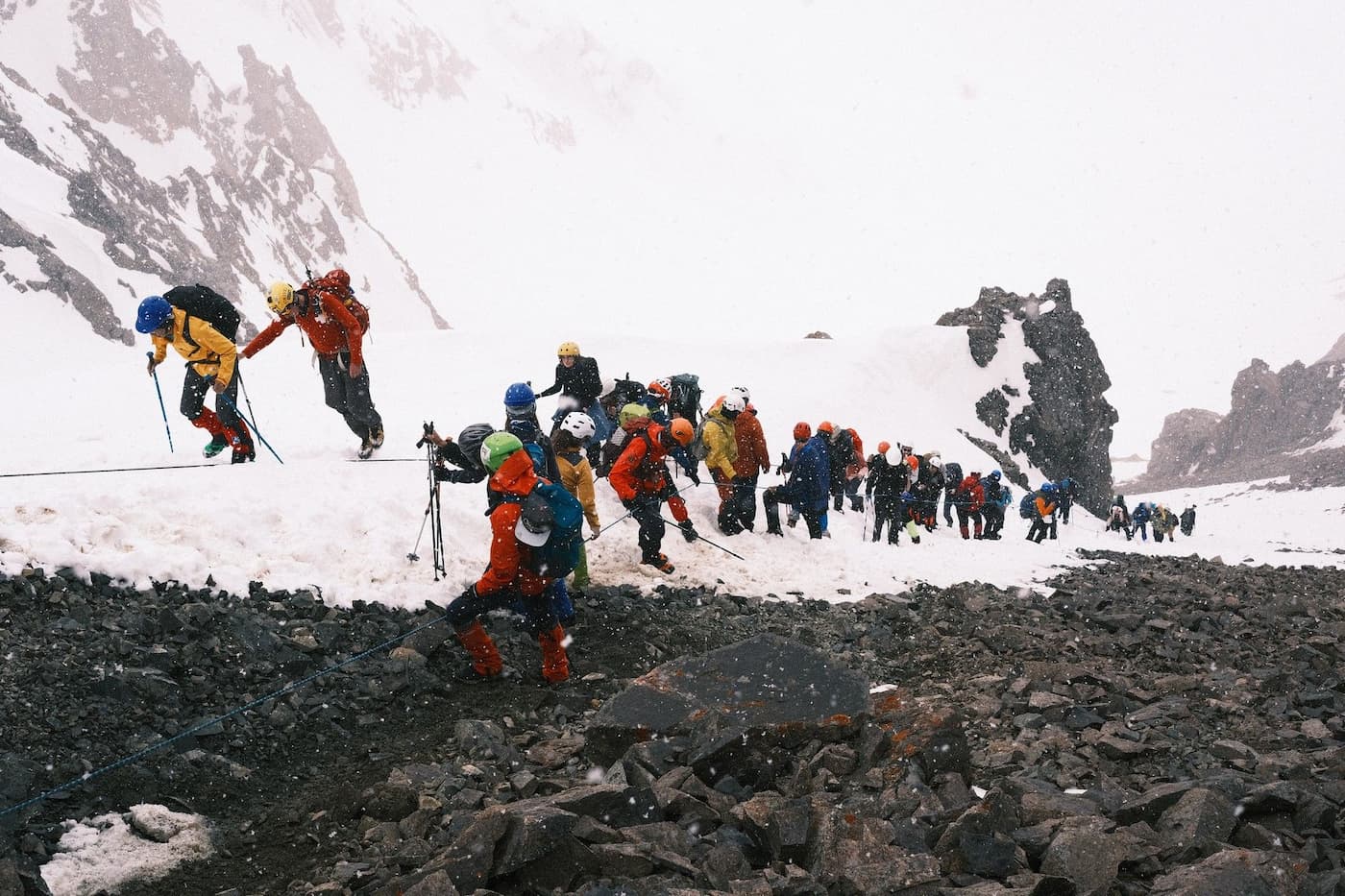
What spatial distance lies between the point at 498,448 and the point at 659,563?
171 inches

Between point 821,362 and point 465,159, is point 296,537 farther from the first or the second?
point 465,159

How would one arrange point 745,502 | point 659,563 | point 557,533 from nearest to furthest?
point 557,533 < point 659,563 < point 745,502

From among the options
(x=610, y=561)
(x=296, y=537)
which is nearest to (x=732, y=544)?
(x=610, y=561)

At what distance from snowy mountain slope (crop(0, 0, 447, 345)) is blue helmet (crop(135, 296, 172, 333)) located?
52.4 meters

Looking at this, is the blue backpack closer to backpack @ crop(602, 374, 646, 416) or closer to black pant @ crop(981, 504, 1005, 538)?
Result: backpack @ crop(602, 374, 646, 416)

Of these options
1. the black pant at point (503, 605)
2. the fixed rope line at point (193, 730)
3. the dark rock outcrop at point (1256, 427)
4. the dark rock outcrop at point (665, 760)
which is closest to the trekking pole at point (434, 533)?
the dark rock outcrop at point (665, 760)

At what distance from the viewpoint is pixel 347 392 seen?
11.0m

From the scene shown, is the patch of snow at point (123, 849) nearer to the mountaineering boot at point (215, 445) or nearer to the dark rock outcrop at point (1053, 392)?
the mountaineering boot at point (215, 445)

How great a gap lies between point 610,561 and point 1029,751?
638cm

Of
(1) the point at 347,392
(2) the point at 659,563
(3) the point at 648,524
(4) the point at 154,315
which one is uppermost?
(4) the point at 154,315

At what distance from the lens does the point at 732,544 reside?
12.3m

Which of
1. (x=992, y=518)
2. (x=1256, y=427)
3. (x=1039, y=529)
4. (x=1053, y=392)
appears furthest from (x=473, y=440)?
(x=1256, y=427)

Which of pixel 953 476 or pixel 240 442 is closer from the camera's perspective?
pixel 240 442

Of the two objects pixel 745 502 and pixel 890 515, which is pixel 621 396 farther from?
pixel 890 515
